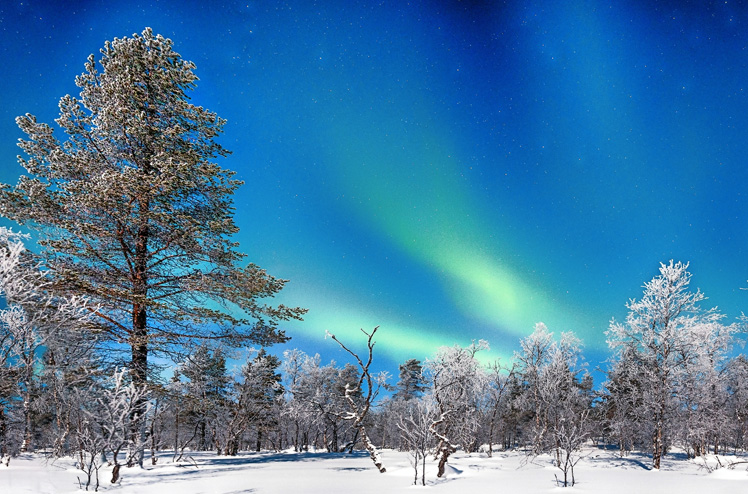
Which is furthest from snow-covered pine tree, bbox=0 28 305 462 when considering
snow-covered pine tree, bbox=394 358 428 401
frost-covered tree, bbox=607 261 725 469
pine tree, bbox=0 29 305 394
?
snow-covered pine tree, bbox=394 358 428 401

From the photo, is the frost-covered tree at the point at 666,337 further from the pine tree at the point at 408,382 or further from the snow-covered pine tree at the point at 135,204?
the pine tree at the point at 408,382

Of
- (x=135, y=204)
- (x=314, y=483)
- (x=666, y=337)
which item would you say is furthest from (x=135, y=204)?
(x=666, y=337)

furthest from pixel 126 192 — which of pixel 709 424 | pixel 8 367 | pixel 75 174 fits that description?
pixel 709 424

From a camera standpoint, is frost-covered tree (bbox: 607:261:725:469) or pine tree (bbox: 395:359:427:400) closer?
frost-covered tree (bbox: 607:261:725:469)

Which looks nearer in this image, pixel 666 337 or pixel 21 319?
pixel 21 319

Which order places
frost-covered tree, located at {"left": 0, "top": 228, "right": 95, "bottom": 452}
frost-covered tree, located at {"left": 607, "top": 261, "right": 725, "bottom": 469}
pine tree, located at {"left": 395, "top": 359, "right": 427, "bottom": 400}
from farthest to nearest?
pine tree, located at {"left": 395, "top": 359, "right": 427, "bottom": 400}
frost-covered tree, located at {"left": 607, "top": 261, "right": 725, "bottom": 469}
frost-covered tree, located at {"left": 0, "top": 228, "right": 95, "bottom": 452}

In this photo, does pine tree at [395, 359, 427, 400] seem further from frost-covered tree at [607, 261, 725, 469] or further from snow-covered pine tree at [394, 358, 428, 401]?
frost-covered tree at [607, 261, 725, 469]

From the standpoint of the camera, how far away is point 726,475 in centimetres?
1541

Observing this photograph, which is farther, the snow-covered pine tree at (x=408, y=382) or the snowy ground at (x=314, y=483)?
the snow-covered pine tree at (x=408, y=382)

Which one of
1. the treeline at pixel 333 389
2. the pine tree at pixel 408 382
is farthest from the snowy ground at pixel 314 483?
the pine tree at pixel 408 382

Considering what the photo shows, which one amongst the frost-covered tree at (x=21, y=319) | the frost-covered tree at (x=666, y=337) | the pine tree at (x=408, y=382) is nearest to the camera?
the frost-covered tree at (x=21, y=319)

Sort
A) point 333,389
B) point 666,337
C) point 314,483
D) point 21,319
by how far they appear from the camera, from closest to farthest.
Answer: point 21,319
point 314,483
point 666,337
point 333,389

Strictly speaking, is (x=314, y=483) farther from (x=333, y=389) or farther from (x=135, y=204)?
(x=333, y=389)

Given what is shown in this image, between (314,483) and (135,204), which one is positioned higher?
(135,204)
